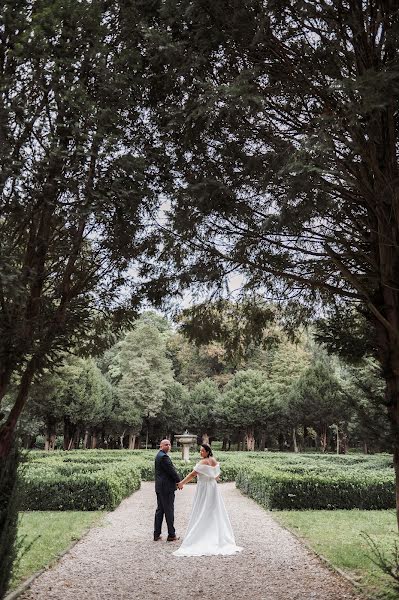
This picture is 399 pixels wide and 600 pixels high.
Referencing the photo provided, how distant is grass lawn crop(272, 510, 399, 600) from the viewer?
588 centimetres

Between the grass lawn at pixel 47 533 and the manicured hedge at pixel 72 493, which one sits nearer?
the grass lawn at pixel 47 533

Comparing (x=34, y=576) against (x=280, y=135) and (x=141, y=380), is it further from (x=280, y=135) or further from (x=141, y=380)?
(x=141, y=380)

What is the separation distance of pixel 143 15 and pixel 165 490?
6.60m

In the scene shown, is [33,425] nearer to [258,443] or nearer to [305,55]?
[258,443]

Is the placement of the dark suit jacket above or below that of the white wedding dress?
above

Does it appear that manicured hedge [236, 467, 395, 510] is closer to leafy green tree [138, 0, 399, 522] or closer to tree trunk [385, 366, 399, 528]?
leafy green tree [138, 0, 399, 522]

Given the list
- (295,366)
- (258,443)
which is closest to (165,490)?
(295,366)

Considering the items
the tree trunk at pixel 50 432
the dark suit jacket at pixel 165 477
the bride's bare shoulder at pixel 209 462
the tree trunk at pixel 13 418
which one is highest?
the tree trunk at pixel 13 418

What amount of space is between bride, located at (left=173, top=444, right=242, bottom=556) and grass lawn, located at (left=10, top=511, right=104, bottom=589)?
1.83m

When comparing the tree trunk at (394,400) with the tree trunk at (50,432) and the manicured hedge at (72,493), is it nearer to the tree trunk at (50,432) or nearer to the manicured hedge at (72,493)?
the manicured hedge at (72,493)

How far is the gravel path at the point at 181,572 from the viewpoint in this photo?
17.8 ft

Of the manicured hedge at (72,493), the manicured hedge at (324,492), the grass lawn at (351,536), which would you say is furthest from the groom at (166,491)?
the manicured hedge at (324,492)

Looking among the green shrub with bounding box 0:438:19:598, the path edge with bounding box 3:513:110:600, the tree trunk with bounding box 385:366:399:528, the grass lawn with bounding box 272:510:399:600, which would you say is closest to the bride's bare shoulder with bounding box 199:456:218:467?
the grass lawn with bounding box 272:510:399:600

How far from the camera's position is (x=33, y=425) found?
31531mm
